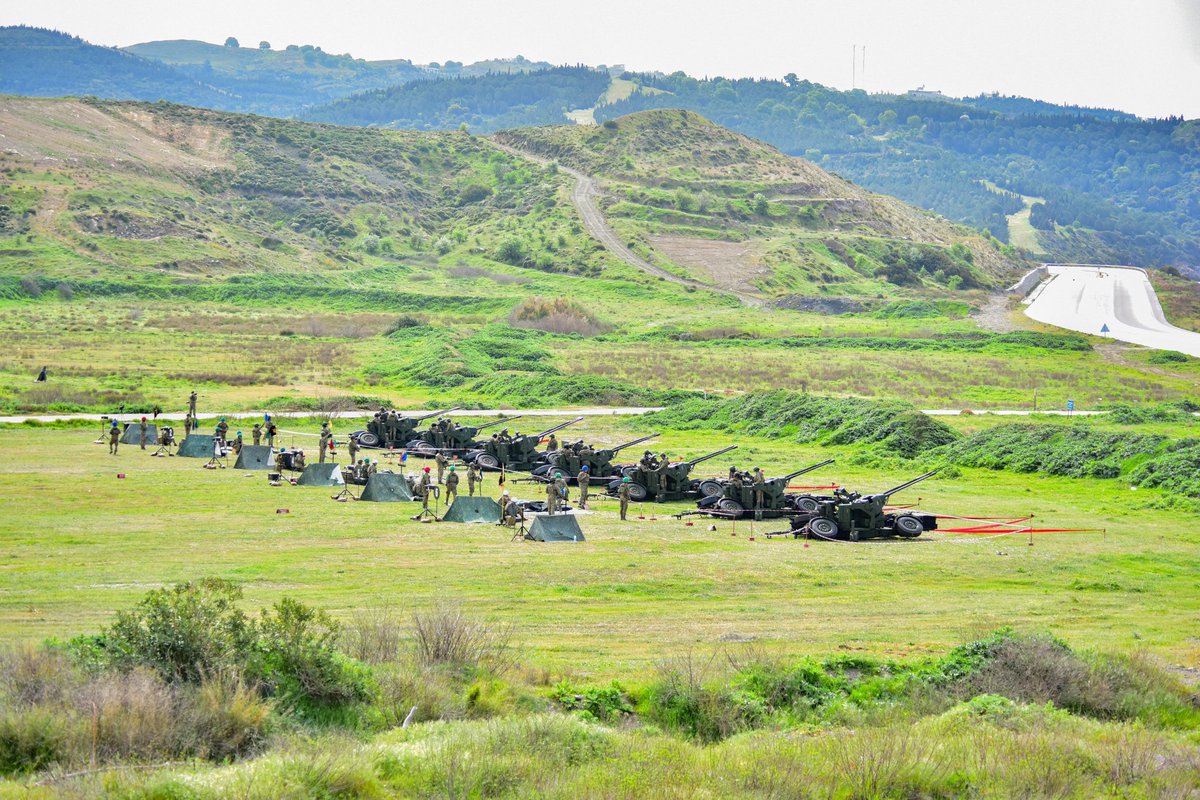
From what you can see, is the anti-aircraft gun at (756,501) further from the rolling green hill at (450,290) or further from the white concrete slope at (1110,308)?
the white concrete slope at (1110,308)

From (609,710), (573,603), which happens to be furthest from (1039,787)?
(573,603)

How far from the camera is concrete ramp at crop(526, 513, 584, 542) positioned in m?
31.8

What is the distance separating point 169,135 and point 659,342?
117 meters

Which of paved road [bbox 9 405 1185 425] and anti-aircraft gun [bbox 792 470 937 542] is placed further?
paved road [bbox 9 405 1185 425]

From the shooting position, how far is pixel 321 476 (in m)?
39.9

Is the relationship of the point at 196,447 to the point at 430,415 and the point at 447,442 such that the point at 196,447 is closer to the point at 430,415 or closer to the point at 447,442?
the point at 447,442

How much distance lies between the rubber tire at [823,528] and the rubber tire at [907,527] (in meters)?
1.65

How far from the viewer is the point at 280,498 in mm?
37375

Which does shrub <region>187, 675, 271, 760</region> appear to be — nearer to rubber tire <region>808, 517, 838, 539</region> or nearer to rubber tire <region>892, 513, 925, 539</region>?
rubber tire <region>808, 517, 838, 539</region>

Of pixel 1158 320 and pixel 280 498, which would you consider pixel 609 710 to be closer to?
pixel 280 498

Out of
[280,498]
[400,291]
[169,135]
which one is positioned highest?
[169,135]

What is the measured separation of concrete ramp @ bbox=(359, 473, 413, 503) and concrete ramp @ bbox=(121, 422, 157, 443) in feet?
46.1

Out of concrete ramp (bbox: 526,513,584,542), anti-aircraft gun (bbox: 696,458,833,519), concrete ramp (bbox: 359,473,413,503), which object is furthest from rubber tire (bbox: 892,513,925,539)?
concrete ramp (bbox: 359,473,413,503)

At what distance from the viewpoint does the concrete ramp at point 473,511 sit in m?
34.4
